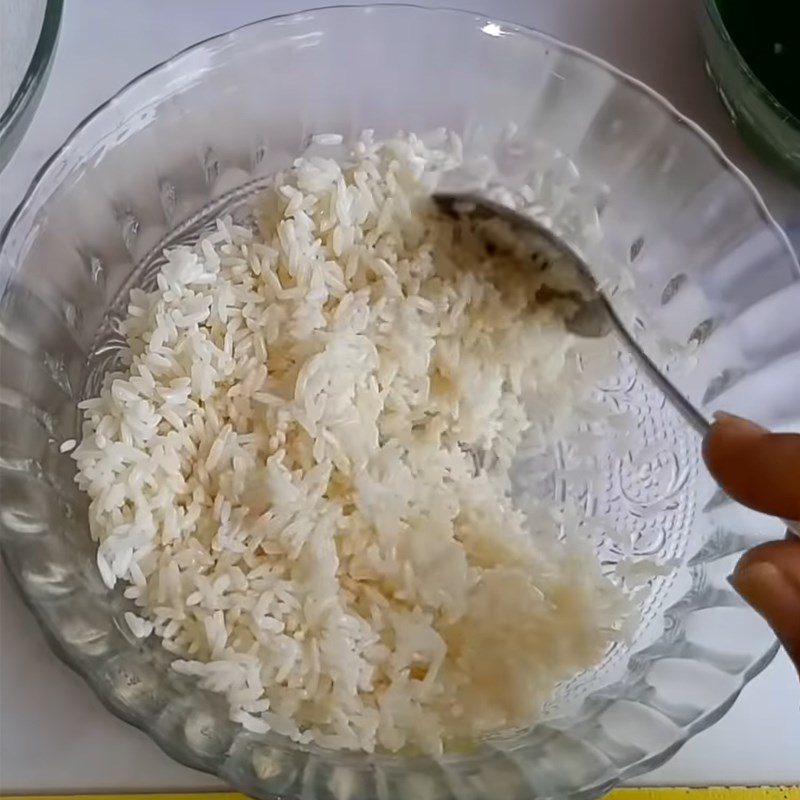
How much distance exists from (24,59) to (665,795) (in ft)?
2.46

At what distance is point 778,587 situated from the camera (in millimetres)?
563

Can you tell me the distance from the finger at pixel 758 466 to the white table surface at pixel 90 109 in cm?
29

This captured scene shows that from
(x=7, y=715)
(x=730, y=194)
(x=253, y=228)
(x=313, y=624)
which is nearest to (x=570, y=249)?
(x=730, y=194)

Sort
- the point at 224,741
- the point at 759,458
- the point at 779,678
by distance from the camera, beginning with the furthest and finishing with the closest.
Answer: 1. the point at 779,678
2. the point at 224,741
3. the point at 759,458

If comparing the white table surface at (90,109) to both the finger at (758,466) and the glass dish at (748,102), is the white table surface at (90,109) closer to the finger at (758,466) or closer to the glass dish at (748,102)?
the glass dish at (748,102)

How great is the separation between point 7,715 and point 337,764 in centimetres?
26

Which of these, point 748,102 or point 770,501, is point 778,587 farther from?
point 748,102

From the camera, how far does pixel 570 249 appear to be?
0.84 m

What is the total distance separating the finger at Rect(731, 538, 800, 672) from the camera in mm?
553

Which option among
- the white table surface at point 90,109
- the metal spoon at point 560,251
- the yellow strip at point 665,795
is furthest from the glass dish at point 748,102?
the yellow strip at point 665,795

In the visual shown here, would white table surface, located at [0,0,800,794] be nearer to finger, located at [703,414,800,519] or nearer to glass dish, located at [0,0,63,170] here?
glass dish, located at [0,0,63,170]

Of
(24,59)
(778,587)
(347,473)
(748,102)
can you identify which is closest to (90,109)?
(24,59)

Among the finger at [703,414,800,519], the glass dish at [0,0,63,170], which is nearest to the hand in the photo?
the finger at [703,414,800,519]

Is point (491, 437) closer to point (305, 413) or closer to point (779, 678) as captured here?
point (305, 413)
